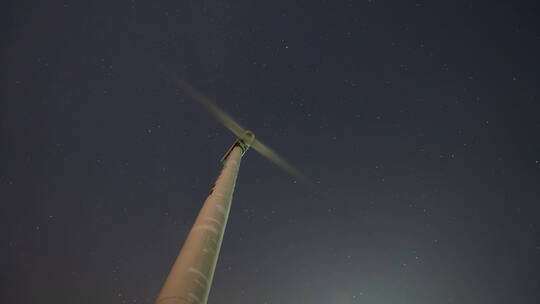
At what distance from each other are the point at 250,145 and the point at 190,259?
481 inches

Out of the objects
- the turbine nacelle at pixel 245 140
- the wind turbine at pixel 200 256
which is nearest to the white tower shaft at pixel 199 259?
the wind turbine at pixel 200 256

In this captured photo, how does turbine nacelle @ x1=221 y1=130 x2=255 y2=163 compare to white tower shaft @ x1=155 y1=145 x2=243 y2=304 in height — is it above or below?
above

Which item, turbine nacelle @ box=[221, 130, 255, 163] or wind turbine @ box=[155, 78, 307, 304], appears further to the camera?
turbine nacelle @ box=[221, 130, 255, 163]

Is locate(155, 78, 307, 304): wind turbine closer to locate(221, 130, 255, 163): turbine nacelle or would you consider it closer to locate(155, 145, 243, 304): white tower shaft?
locate(155, 145, 243, 304): white tower shaft

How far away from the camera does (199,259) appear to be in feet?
25.0

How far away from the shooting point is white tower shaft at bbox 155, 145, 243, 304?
6.56 metres

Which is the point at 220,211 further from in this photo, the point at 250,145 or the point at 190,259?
the point at 250,145

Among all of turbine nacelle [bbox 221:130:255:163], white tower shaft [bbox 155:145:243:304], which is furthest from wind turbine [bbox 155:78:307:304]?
turbine nacelle [bbox 221:130:255:163]

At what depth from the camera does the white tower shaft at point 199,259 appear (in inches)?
258

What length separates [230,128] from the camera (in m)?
20.0

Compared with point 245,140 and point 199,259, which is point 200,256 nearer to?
point 199,259

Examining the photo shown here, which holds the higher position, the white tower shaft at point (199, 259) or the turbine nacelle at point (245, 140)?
the turbine nacelle at point (245, 140)

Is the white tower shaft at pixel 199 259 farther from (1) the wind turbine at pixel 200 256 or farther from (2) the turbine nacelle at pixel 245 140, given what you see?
(2) the turbine nacelle at pixel 245 140

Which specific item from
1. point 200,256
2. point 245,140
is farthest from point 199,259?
point 245,140
